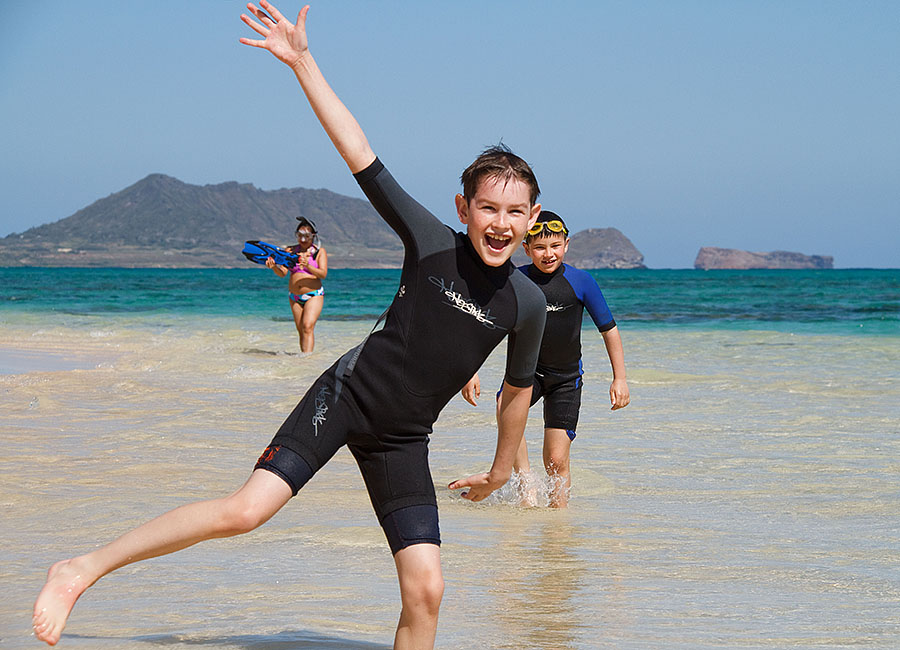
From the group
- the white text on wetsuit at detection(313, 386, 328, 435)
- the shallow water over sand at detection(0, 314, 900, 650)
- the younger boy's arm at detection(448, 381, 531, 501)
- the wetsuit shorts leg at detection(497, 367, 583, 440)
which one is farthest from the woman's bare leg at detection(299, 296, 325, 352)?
the white text on wetsuit at detection(313, 386, 328, 435)

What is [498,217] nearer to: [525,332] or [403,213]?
[403,213]

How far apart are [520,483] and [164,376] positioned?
7057mm

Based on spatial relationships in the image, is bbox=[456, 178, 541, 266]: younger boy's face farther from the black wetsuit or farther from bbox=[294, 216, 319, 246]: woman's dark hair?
bbox=[294, 216, 319, 246]: woman's dark hair

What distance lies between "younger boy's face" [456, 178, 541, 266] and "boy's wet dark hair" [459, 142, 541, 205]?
0.06 feet

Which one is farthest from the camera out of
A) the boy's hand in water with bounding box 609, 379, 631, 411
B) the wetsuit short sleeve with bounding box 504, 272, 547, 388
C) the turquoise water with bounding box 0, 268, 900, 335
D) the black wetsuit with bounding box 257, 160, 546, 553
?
the turquoise water with bounding box 0, 268, 900, 335

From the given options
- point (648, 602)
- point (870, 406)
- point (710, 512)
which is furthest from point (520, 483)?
point (870, 406)

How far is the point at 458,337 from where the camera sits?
312 centimetres

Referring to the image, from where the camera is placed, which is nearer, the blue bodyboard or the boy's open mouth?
the boy's open mouth

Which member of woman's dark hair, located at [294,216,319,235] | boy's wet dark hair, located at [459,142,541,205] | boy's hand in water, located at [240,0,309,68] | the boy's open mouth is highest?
boy's hand in water, located at [240,0,309,68]

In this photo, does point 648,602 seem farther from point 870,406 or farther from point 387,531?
point 870,406

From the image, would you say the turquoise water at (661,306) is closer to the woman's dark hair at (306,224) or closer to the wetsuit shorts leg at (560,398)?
the woman's dark hair at (306,224)

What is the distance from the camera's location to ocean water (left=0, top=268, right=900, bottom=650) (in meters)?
3.61

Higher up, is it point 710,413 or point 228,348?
point 710,413

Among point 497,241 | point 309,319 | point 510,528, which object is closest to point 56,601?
point 497,241
